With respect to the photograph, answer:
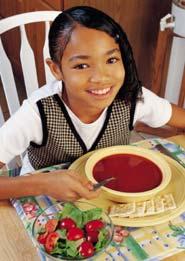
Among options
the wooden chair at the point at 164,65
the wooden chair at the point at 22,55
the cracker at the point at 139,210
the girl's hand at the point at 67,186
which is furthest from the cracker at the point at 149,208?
the wooden chair at the point at 164,65

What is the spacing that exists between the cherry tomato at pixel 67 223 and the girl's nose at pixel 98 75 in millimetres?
350

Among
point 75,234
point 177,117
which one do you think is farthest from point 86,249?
point 177,117

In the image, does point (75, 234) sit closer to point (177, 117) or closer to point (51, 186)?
point (51, 186)

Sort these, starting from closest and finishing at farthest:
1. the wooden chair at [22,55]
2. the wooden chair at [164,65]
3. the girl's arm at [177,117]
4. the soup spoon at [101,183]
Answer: the soup spoon at [101,183] → the girl's arm at [177,117] → the wooden chair at [22,55] → the wooden chair at [164,65]

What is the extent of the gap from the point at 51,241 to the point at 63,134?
461 millimetres

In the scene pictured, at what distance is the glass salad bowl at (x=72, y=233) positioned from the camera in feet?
2.39

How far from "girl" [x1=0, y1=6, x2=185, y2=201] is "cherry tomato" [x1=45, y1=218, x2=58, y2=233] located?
13cm

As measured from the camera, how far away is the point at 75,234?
2.47 ft

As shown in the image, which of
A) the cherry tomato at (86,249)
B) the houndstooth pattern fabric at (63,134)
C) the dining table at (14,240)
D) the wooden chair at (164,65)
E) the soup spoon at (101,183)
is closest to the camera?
the cherry tomato at (86,249)

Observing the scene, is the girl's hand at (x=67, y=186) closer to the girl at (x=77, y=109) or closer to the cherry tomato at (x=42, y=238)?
the girl at (x=77, y=109)

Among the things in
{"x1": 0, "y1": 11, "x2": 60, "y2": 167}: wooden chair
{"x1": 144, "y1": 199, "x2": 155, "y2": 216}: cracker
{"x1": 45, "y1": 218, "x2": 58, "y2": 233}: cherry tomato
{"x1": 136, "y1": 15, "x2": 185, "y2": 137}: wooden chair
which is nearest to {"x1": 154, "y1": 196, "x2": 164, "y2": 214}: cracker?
{"x1": 144, "y1": 199, "x2": 155, "y2": 216}: cracker

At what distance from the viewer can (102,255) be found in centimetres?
82

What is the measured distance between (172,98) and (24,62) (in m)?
1.25

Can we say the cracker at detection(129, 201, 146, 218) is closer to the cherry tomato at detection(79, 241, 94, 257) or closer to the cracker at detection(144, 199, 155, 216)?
the cracker at detection(144, 199, 155, 216)
